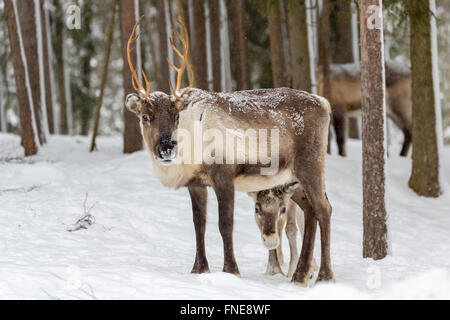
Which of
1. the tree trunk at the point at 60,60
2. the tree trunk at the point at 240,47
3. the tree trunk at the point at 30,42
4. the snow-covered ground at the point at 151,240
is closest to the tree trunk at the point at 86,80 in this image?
the tree trunk at the point at 60,60

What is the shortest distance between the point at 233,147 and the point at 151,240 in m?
2.62

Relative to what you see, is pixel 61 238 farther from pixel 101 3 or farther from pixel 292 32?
pixel 101 3

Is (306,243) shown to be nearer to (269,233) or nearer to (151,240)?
(269,233)

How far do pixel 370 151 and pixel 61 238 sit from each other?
12.7 feet

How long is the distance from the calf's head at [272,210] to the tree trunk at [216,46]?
10723 millimetres

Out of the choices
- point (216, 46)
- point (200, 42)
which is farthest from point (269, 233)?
point (216, 46)

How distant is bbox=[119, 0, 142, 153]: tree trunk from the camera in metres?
12.9

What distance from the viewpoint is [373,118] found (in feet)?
24.5

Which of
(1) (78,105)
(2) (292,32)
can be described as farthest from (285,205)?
(1) (78,105)

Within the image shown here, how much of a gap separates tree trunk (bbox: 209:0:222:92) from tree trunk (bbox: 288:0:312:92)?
4971 mm

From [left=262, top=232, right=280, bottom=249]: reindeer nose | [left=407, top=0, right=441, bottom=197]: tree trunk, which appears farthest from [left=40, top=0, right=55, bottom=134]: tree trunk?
[left=262, top=232, right=280, bottom=249]: reindeer nose

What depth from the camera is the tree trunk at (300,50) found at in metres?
12.3

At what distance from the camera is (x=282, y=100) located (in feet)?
21.6

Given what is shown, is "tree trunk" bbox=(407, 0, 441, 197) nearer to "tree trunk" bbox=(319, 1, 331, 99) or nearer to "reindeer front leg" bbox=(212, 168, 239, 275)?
"tree trunk" bbox=(319, 1, 331, 99)
